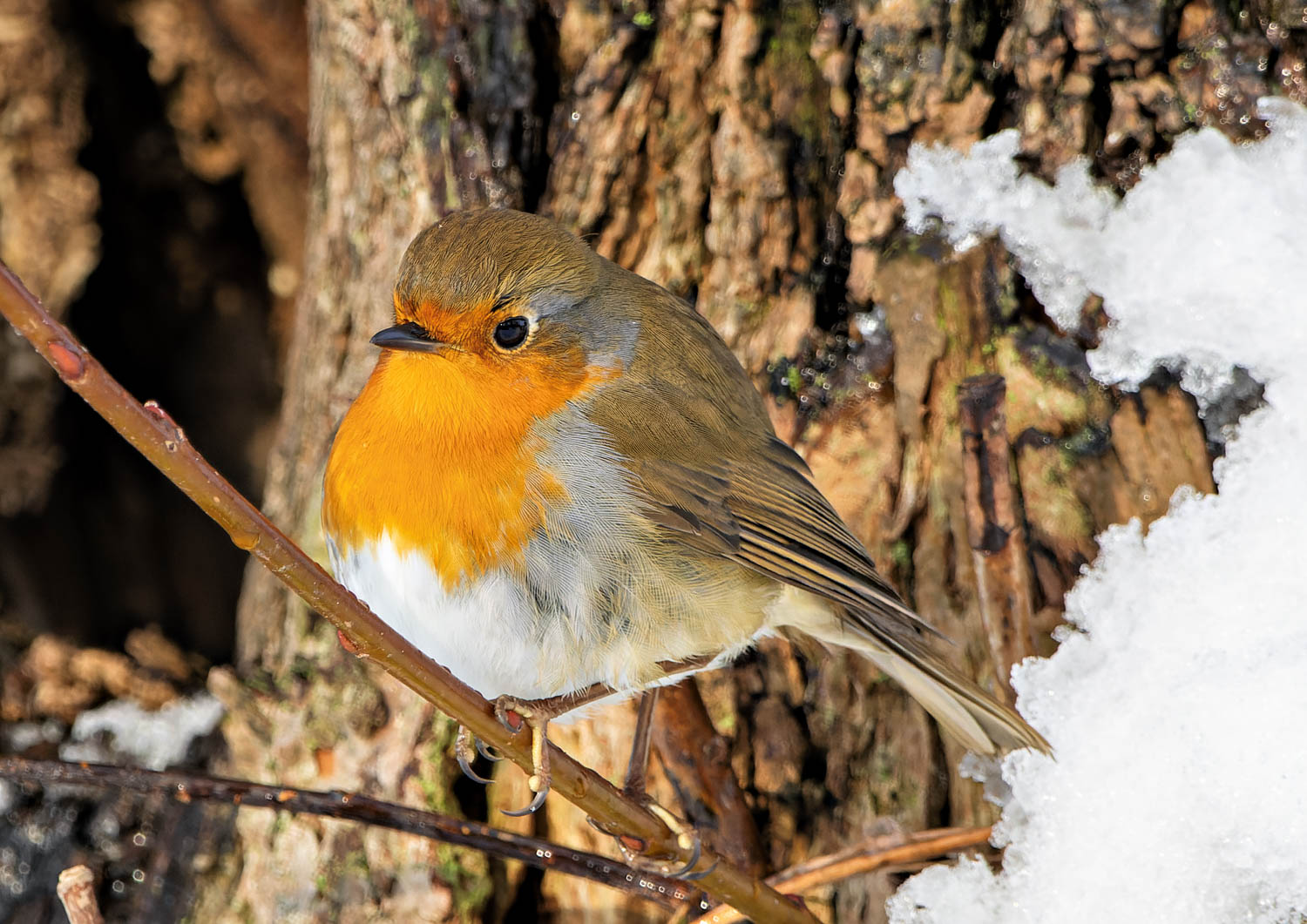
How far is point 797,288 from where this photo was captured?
251 cm

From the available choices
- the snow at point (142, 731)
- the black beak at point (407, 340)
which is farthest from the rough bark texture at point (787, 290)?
the black beak at point (407, 340)

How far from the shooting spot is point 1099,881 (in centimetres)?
199

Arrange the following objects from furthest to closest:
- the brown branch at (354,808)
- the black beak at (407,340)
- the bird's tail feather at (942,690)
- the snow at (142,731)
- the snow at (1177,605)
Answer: the snow at (142,731)
the bird's tail feather at (942,690)
the snow at (1177,605)
the black beak at (407,340)
the brown branch at (354,808)

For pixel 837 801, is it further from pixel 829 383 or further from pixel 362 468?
pixel 362 468

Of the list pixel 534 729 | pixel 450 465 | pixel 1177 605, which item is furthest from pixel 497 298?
pixel 1177 605

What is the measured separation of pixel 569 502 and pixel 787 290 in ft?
2.80

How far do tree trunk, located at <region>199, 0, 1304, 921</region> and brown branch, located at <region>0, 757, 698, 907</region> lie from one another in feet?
2.06

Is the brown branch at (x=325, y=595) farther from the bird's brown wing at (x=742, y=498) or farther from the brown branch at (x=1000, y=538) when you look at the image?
the brown branch at (x=1000, y=538)

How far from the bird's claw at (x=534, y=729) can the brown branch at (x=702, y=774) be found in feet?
1.80

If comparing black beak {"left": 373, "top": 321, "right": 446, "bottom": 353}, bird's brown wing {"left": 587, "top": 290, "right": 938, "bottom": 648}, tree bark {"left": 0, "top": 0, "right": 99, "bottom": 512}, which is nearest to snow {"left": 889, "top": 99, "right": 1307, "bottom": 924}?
bird's brown wing {"left": 587, "top": 290, "right": 938, "bottom": 648}

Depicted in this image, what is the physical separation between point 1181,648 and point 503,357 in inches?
50.3

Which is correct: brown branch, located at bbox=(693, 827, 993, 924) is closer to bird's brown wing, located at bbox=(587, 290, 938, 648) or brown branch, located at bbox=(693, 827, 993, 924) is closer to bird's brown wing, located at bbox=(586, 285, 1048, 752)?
bird's brown wing, located at bbox=(586, 285, 1048, 752)

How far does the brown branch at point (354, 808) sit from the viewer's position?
67.5 inches

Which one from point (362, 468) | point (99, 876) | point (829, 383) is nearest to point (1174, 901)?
point (829, 383)
